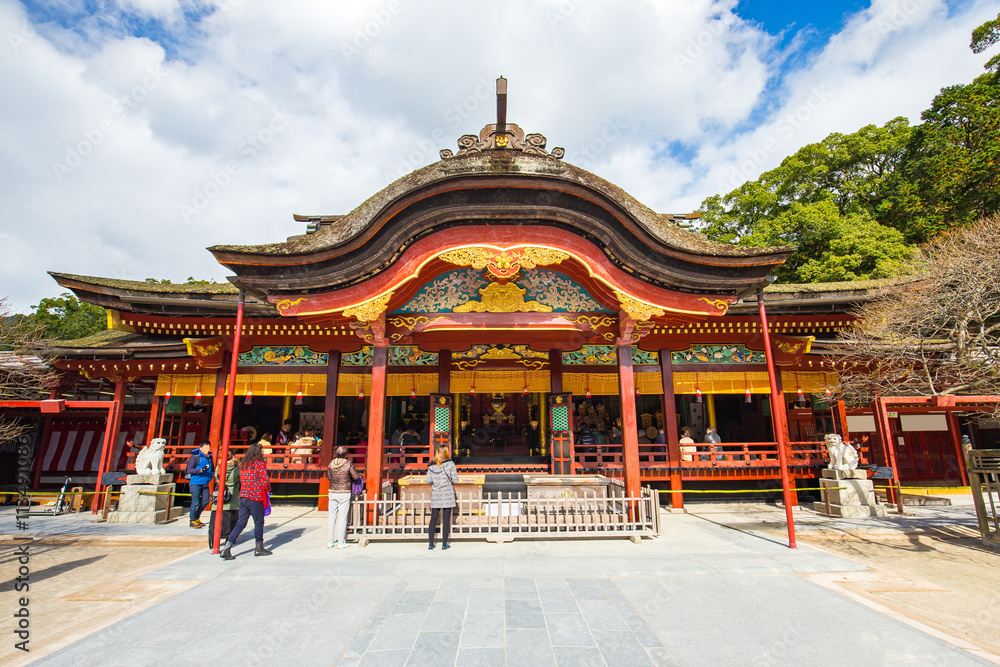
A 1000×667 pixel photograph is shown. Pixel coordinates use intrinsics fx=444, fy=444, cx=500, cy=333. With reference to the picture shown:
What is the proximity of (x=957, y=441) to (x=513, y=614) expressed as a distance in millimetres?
21017

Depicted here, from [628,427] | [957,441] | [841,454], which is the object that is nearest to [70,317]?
[628,427]

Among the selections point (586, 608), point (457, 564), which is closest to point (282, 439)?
point (457, 564)

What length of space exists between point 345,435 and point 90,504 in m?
7.37

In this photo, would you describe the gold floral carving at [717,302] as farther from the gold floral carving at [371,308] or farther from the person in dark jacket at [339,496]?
the person in dark jacket at [339,496]

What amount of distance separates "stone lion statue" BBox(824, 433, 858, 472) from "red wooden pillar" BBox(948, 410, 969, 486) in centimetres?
1007

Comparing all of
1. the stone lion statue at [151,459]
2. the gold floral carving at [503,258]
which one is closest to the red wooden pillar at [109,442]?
the stone lion statue at [151,459]

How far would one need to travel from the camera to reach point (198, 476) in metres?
9.77

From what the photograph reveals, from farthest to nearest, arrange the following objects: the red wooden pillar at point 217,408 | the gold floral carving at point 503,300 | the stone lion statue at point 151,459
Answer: the red wooden pillar at point 217,408, the stone lion statue at point 151,459, the gold floral carving at point 503,300

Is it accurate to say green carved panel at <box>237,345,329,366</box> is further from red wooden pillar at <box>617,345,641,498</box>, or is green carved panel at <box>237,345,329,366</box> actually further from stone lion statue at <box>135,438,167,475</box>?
red wooden pillar at <box>617,345,641,498</box>

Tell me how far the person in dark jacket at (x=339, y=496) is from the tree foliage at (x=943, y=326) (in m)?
10.6

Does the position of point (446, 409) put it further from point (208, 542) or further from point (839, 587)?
point (839, 587)

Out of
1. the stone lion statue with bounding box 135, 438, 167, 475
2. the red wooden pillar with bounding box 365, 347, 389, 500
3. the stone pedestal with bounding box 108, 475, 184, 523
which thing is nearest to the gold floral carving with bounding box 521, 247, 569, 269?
the red wooden pillar with bounding box 365, 347, 389, 500

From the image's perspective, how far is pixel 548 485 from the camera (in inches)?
393

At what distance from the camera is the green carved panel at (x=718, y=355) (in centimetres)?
1266
